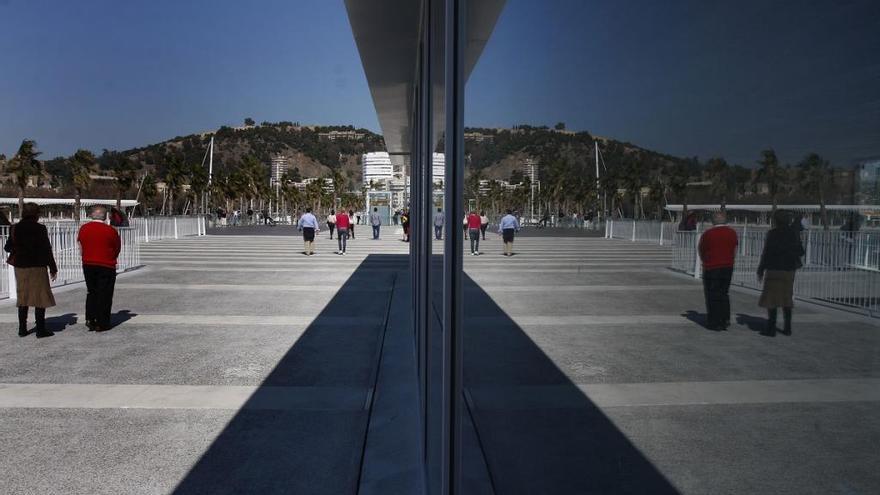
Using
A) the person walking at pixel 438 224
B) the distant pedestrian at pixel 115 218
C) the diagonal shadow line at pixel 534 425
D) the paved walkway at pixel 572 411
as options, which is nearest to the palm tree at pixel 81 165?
the distant pedestrian at pixel 115 218

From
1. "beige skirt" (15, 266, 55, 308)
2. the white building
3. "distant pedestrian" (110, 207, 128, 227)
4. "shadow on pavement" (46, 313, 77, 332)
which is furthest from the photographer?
the white building

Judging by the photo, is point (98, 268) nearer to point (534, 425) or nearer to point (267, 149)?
point (534, 425)

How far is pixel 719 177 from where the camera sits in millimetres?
588

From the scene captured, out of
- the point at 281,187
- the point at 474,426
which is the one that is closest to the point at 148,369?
the point at 474,426

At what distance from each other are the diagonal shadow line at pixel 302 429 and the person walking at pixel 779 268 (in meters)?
3.73

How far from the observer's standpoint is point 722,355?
1.96 ft

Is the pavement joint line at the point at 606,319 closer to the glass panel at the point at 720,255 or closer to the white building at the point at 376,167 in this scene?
the glass panel at the point at 720,255

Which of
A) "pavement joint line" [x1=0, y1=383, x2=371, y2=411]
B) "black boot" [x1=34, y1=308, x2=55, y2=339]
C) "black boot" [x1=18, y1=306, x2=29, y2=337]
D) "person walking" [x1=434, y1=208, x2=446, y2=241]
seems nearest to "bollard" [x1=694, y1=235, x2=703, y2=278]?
"person walking" [x1=434, y1=208, x2=446, y2=241]

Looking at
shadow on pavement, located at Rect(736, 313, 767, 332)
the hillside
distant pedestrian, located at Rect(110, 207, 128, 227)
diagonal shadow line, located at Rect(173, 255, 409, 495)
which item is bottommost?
diagonal shadow line, located at Rect(173, 255, 409, 495)

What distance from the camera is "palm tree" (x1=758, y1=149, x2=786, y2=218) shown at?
0.51m

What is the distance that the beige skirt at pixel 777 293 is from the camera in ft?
1.78

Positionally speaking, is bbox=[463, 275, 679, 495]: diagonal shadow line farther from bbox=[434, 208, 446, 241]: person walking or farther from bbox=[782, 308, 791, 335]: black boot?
bbox=[434, 208, 446, 241]: person walking

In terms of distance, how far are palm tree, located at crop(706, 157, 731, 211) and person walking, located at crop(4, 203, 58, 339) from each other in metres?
8.99

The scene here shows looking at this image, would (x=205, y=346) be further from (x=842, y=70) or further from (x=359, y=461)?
(x=842, y=70)
